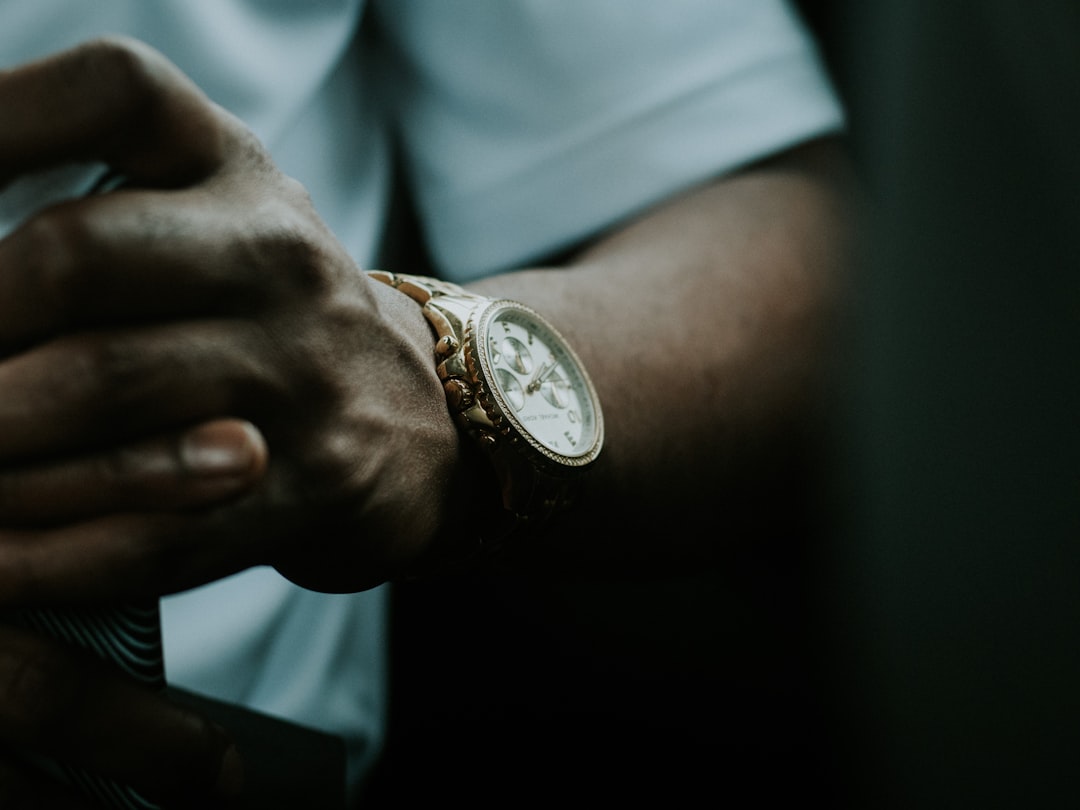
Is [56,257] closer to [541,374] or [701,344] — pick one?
[541,374]

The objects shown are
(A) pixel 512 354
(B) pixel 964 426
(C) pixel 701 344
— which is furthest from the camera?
(C) pixel 701 344

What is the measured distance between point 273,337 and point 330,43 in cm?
47

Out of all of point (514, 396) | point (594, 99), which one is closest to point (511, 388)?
point (514, 396)

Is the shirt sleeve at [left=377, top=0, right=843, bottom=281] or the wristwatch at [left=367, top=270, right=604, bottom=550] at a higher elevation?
the shirt sleeve at [left=377, top=0, right=843, bottom=281]

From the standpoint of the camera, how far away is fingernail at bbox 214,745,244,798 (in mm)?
387

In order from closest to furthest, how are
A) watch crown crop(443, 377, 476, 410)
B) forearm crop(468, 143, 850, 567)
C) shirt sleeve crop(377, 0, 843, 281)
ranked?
watch crown crop(443, 377, 476, 410) → forearm crop(468, 143, 850, 567) → shirt sleeve crop(377, 0, 843, 281)

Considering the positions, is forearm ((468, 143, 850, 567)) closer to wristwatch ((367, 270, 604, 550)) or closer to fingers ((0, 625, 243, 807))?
wristwatch ((367, 270, 604, 550))

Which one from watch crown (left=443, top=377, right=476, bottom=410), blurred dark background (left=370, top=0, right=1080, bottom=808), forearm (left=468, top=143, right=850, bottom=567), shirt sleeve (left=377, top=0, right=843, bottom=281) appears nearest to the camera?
blurred dark background (left=370, top=0, right=1080, bottom=808)

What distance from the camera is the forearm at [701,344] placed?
62cm

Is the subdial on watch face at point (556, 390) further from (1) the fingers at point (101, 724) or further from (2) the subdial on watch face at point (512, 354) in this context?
(1) the fingers at point (101, 724)

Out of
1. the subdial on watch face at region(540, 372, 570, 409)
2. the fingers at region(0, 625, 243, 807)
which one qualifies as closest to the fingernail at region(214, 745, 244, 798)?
the fingers at region(0, 625, 243, 807)

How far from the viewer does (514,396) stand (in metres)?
0.48

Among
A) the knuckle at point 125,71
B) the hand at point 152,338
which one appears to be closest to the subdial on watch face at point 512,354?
the hand at point 152,338

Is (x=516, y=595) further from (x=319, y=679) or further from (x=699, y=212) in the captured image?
(x=699, y=212)
